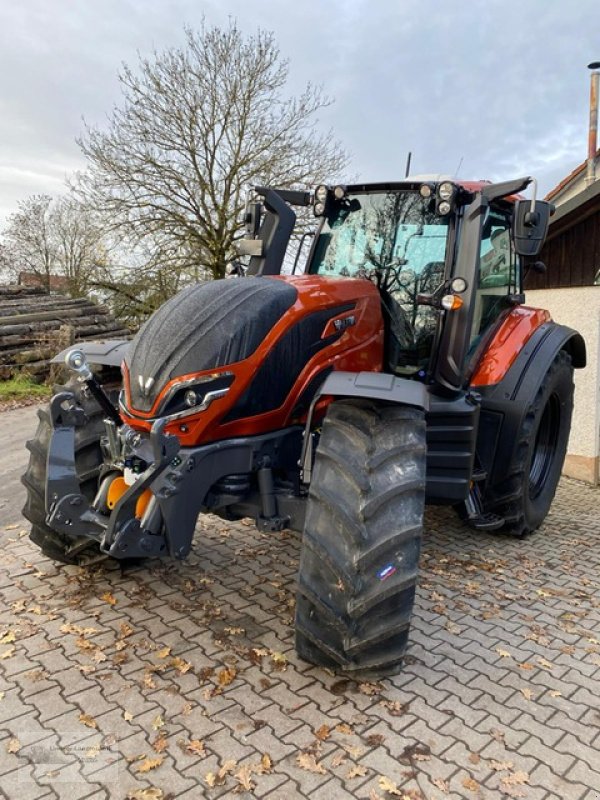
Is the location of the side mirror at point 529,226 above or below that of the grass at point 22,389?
above

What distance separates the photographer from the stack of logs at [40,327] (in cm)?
1215

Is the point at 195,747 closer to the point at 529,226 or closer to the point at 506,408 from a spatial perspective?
the point at 506,408

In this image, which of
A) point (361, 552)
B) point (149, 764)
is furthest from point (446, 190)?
point (149, 764)

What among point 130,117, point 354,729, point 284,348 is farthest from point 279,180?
point 354,729

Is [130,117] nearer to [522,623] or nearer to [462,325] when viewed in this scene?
[462,325]

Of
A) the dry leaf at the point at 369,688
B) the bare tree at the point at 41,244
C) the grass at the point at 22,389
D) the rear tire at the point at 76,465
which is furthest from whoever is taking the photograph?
the bare tree at the point at 41,244

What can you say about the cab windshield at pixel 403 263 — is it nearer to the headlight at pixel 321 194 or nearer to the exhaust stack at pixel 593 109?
the headlight at pixel 321 194

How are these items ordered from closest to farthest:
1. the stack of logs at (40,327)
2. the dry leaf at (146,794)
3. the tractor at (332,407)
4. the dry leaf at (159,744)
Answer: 1. the dry leaf at (146,794)
2. the dry leaf at (159,744)
3. the tractor at (332,407)
4. the stack of logs at (40,327)

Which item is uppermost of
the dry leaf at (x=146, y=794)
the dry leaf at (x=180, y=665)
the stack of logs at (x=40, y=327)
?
the stack of logs at (x=40, y=327)

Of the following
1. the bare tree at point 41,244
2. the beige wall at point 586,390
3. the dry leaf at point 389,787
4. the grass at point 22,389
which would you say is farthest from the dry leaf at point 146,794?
the bare tree at point 41,244

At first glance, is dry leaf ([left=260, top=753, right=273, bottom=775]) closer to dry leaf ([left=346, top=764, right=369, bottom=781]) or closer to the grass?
dry leaf ([left=346, top=764, right=369, bottom=781])

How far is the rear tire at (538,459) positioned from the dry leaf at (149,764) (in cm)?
300

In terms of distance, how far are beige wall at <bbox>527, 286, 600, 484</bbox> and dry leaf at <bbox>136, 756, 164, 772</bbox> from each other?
6242 mm

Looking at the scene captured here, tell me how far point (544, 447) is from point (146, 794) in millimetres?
4431
